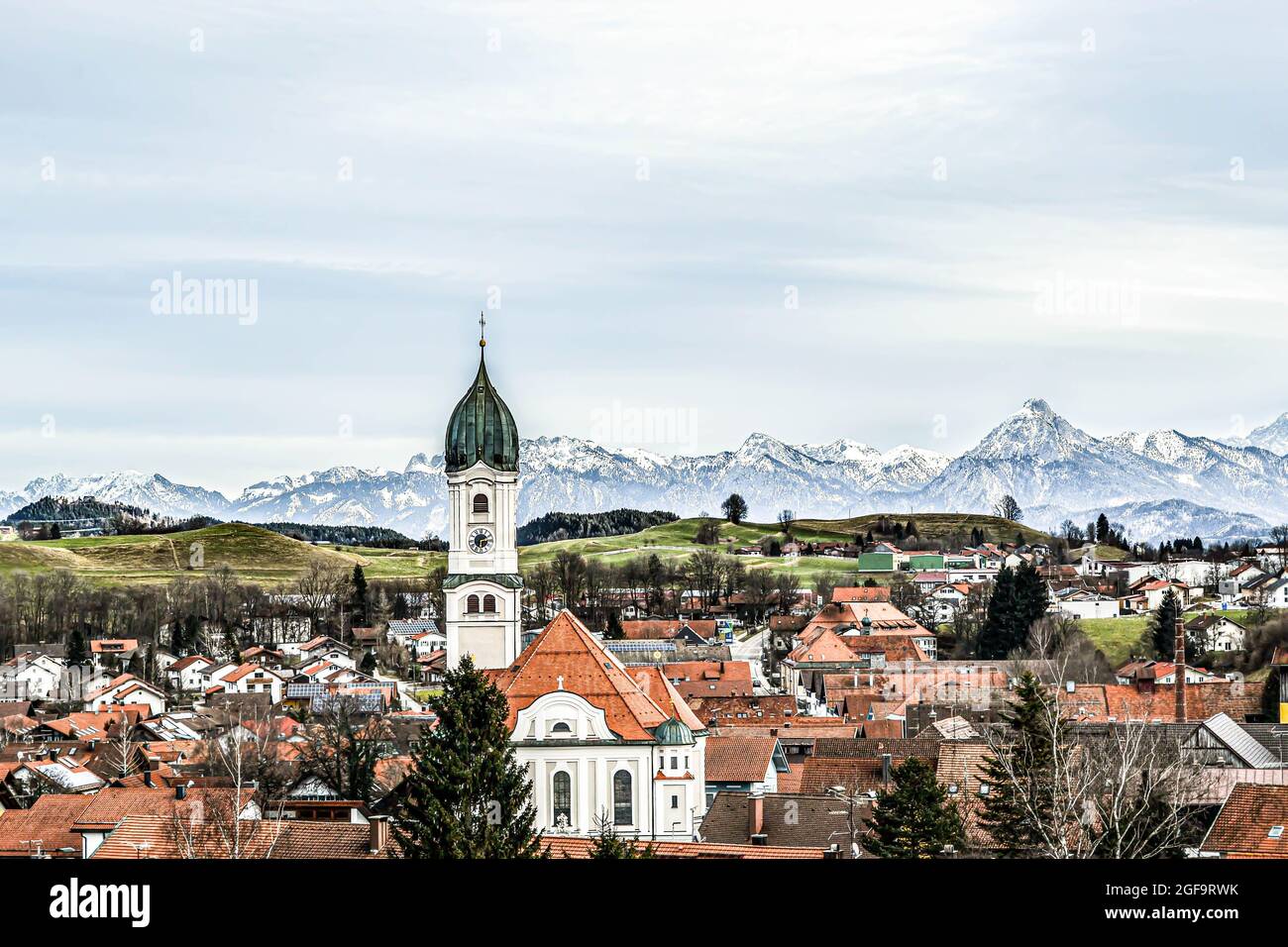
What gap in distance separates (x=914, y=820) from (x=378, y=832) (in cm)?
1303

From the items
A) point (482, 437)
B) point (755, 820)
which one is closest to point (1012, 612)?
point (482, 437)

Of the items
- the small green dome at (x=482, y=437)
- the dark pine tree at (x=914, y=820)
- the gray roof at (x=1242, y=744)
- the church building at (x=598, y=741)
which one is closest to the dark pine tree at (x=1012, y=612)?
the gray roof at (x=1242, y=744)

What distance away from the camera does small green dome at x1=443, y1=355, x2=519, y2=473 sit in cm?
7012

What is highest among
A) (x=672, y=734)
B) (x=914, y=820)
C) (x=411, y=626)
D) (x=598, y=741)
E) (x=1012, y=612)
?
(x=914, y=820)

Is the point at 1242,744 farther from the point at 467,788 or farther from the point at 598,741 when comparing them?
the point at 467,788

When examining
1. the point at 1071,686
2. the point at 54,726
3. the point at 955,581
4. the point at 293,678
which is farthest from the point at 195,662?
the point at 955,581

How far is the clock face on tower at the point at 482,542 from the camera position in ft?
226

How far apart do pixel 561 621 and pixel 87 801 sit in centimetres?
1635

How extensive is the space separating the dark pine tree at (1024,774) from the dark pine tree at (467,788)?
1021 centimetres

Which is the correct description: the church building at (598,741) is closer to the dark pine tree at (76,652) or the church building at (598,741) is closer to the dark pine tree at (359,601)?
the dark pine tree at (76,652)

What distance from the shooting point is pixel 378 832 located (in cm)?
4084

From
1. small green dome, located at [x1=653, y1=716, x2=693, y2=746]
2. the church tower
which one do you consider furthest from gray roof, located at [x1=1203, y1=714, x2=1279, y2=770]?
the church tower

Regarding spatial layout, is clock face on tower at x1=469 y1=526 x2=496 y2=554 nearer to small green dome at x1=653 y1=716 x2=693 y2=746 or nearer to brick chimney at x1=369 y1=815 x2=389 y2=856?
small green dome at x1=653 y1=716 x2=693 y2=746
